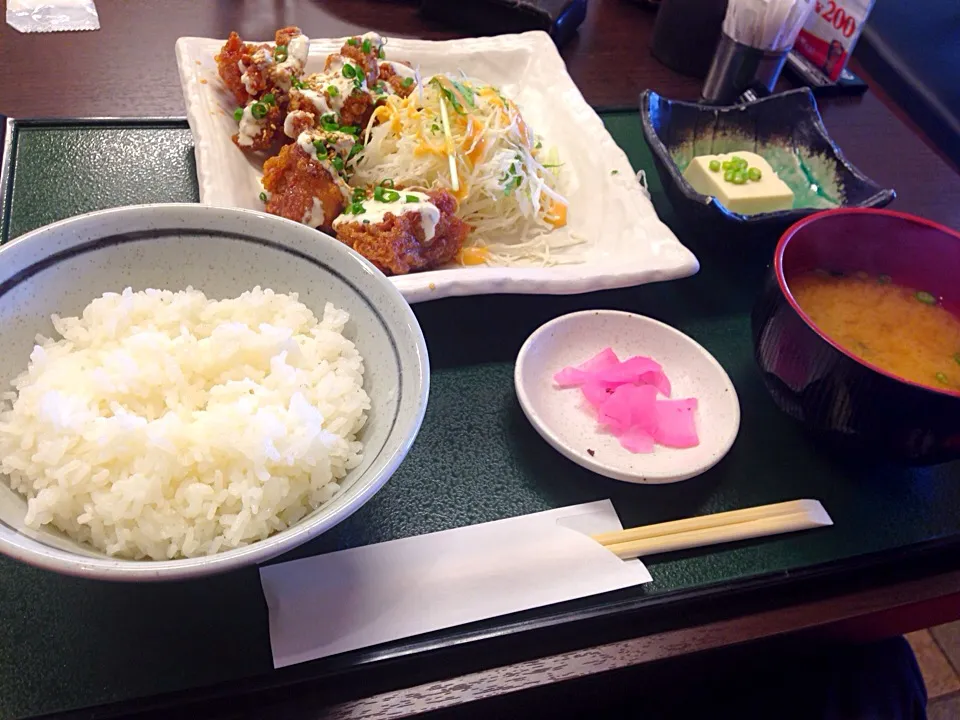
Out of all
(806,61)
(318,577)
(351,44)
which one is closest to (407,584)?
(318,577)

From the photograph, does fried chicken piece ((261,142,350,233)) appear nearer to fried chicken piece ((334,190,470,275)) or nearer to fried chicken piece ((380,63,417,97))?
fried chicken piece ((334,190,470,275))

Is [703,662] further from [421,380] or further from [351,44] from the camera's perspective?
[351,44]

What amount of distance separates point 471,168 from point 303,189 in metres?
0.48

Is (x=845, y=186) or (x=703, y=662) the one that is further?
(x=845, y=186)

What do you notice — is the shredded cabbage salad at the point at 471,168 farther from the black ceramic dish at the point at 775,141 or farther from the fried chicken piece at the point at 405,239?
the black ceramic dish at the point at 775,141

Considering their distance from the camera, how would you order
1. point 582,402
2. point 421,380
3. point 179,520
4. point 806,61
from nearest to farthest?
point 179,520
point 421,380
point 582,402
point 806,61

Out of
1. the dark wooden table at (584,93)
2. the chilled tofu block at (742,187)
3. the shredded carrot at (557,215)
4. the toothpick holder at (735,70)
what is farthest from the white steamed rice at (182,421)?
the toothpick holder at (735,70)

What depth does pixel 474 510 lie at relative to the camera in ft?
4.28

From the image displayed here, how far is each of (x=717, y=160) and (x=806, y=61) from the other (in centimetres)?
123

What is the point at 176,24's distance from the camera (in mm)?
2572

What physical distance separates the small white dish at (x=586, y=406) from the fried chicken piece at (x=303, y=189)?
2.00ft

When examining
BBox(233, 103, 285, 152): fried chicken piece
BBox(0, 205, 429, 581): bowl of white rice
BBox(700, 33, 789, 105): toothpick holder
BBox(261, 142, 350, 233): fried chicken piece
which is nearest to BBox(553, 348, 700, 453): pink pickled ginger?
BBox(0, 205, 429, 581): bowl of white rice

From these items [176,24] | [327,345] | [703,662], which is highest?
[327,345]

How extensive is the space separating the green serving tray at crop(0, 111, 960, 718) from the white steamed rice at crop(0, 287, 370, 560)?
0.22 m
